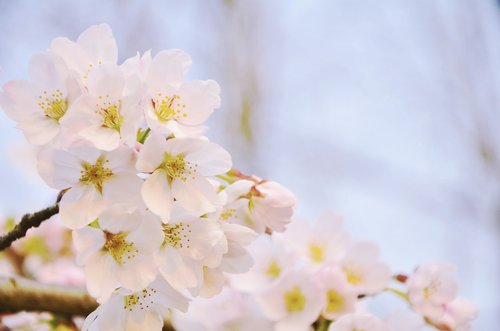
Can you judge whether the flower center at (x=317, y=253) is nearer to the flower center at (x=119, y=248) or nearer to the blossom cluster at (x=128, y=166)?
the blossom cluster at (x=128, y=166)

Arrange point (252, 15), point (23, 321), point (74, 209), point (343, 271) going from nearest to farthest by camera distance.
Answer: point (74, 209) < point (343, 271) < point (23, 321) < point (252, 15)

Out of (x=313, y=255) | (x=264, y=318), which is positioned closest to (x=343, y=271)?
(x=313, y=255)

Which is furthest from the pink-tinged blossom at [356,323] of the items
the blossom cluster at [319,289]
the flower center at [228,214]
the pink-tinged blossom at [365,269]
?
the flower center at [228,214]

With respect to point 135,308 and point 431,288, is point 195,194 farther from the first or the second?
point 431,288

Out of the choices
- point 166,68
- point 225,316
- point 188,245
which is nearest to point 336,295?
point 225,316

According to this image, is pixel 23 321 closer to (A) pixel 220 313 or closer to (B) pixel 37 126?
(A) pixel 220 313

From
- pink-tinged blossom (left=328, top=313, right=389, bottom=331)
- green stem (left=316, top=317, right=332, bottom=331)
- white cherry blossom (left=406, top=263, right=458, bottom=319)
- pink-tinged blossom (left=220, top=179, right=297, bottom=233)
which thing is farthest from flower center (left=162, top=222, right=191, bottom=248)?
white cherry blossom (left=406, top=263, right=458, bottom=319)

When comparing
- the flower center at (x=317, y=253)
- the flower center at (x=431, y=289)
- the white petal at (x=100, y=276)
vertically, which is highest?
the white petal at (x=100, y=276)
